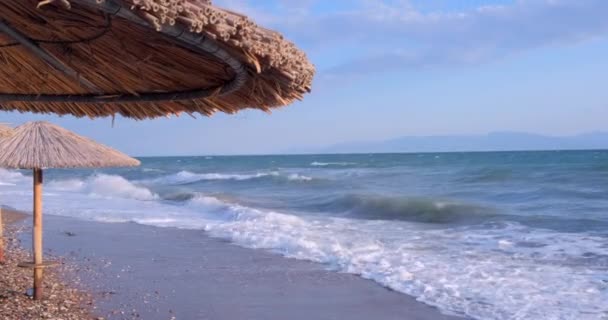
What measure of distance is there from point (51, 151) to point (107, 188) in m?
20.4

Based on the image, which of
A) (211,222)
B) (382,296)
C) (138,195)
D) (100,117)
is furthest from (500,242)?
(138,195)

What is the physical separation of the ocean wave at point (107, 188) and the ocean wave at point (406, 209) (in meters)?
7.17

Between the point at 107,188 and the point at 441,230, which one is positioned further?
the point at 107,188

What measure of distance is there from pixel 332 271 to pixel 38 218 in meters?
3.69

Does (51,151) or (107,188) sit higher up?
(51,151)

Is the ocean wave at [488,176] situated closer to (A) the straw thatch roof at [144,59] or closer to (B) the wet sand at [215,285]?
(B) the wet sand at [215,285]

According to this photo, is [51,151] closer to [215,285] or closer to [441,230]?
[215,285]

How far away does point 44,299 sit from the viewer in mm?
5695

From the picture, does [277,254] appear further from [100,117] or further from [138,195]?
[138,195]

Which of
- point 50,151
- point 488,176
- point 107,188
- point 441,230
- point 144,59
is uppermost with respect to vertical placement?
point 144,59

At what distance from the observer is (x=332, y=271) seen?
25.7ft

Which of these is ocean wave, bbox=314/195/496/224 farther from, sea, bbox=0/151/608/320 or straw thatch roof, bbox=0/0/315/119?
straw thatch roof, bbox=0/0/315/119

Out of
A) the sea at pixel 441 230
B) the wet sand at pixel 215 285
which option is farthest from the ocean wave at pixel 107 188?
the wet sand at pixel 215 285

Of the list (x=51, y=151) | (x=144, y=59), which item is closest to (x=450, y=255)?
(x=51, y=151)
